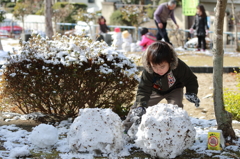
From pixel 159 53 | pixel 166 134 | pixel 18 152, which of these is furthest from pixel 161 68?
pixel 18 152

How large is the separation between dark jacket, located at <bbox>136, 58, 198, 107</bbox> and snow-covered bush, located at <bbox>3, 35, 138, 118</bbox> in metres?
0.60

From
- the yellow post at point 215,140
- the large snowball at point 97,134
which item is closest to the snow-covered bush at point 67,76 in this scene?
the large snowball at point 97,134

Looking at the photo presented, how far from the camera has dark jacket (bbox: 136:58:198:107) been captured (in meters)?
3.64

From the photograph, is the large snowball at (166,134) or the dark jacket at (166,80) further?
the dark jacket at (166,80)

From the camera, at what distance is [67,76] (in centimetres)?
415

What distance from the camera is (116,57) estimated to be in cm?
437

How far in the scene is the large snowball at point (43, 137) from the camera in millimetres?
3352

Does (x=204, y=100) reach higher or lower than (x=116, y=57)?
lower

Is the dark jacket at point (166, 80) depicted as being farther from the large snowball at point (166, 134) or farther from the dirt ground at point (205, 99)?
the dirt ground at point (205, 99)

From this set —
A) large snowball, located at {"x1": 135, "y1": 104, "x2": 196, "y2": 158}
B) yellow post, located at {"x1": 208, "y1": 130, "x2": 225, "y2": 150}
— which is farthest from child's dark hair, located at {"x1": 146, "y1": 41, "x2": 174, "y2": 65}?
yellow post, located at {"x1": 208, "y1": 130, "x2": 225, "y2": 150}

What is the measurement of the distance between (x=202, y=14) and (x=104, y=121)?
9.75 meters

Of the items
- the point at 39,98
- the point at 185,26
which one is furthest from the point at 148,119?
the point at 185,26

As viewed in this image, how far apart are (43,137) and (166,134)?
3.92ft

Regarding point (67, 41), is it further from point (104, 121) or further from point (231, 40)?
point (231, 40)
